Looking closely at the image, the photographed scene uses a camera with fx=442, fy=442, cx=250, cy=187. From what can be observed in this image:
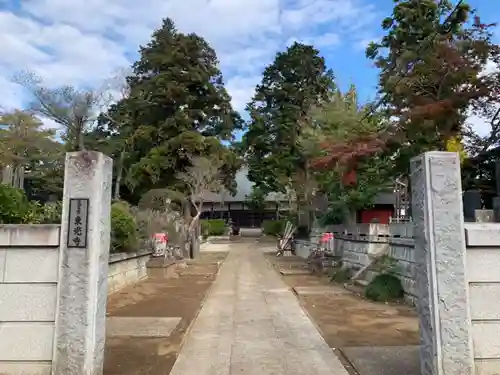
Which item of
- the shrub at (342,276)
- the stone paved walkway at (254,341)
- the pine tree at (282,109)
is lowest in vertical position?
the stone paved walkway at (254,341)

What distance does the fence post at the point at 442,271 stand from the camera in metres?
4.27

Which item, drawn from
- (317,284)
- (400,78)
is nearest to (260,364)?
(317,284)

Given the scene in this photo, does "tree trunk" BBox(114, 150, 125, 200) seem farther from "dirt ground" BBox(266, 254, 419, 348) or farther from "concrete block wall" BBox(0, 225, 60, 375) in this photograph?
"concrete block wall" BBox(0, 225, 60, 375)

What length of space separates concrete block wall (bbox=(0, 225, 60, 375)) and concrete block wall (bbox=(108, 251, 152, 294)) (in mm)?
6095

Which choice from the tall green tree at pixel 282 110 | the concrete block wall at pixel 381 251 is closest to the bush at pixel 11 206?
the concrete block wall at pixel 381 251

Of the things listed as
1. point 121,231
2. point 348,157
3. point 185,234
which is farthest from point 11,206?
point 185,234

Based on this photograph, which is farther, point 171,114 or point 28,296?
point 171,114

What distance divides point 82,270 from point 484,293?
404 cm

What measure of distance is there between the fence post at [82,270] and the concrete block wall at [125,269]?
6.24 m

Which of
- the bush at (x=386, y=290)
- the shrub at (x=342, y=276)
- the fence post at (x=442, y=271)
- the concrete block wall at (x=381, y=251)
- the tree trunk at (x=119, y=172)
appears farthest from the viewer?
the tree trunk at (x=119, y=172)

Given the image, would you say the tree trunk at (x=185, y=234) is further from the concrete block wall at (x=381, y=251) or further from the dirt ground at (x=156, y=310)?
the concrete block wall at (x=381, y=251)

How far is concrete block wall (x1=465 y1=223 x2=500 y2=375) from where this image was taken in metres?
4.36

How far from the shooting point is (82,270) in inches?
175

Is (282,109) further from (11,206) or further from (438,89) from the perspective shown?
(11,206)
